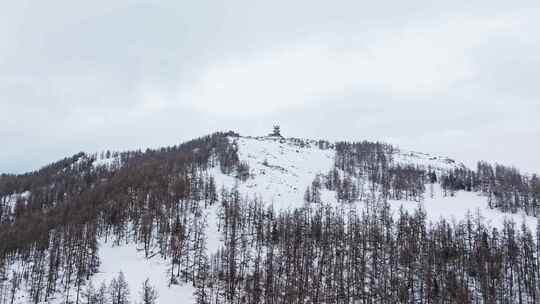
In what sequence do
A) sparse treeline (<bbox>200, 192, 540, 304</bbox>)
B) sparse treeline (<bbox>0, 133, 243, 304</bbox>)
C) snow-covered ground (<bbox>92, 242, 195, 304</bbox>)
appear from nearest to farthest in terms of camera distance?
snow-covered ground (<bbox>92, 242, 195, 304</bbox>) < sparse treeline (<bbox>200, 192, 540, 304</bbox>) < sparse treeline (<bbox>0, 133, 243, 304</bbox>)

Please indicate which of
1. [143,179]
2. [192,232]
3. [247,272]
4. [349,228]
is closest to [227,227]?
[192,232]

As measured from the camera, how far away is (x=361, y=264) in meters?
123

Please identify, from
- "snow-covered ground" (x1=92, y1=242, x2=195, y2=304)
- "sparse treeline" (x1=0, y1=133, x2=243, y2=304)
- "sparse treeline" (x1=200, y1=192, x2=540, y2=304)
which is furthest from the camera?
"sparse treeline" (x1=0, y1=133, x2=243, y2=304)

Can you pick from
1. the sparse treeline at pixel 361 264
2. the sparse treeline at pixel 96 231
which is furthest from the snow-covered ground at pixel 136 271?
the sparse treeline at pixel 361 264

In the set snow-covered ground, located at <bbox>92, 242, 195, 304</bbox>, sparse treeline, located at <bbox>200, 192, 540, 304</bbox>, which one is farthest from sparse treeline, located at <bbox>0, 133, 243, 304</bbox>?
sparse treeline, located at <bbox>200, 192, 540, 304</bbox>

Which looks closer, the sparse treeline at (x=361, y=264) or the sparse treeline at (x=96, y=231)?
the sparse treeline at (x=361, y=264)

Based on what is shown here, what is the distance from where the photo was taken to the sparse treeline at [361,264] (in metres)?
108

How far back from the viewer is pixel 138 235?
5463 inches

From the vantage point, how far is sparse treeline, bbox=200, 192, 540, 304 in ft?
355

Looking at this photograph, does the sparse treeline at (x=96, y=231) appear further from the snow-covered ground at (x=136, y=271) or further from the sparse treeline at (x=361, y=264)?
the sparse treeline at (x=361, y=264)

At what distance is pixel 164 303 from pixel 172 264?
53.8ft

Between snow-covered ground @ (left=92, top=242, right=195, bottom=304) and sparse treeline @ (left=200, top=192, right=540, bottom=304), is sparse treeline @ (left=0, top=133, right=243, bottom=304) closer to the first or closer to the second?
snow-covered ground @ (left=92, top=242, right=195, bottom=304)

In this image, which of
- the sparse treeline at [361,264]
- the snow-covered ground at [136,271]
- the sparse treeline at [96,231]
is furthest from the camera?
the sparse treeline at [96,231]

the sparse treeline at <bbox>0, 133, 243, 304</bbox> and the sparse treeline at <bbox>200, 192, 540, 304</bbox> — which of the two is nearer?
the sparse treeline at <bbox>200, 192, 540, 304</bbox>
